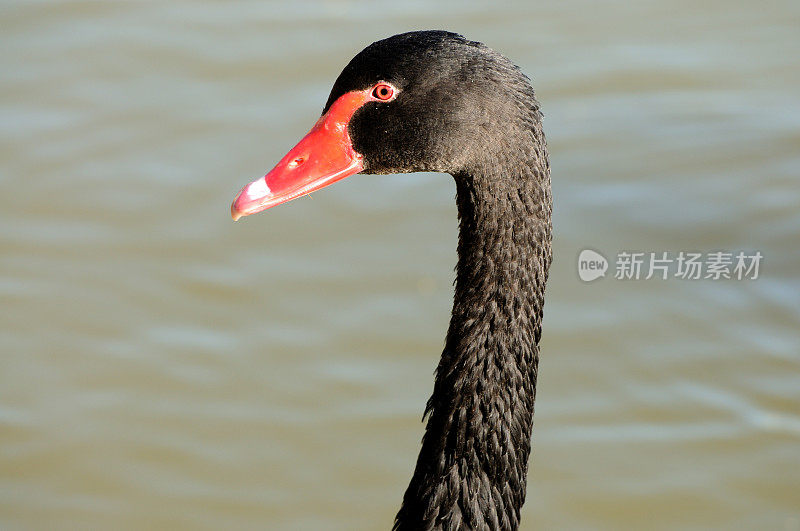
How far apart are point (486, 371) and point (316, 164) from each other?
2.93ft

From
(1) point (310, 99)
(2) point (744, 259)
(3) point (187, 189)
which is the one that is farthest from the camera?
(1) point (310, 99)

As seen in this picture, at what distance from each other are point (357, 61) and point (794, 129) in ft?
13.7

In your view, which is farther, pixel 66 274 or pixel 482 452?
pixel 66 274

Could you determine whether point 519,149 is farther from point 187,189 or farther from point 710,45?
point 710,45

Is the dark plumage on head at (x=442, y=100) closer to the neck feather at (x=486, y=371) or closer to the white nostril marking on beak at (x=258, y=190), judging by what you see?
the neck feather at (x=486, y=371)

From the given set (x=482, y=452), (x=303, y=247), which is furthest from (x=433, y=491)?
(x=303, y=247)

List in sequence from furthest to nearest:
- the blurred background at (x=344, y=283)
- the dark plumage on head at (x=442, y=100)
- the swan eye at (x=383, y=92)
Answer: the blurred background at (x=344, y=283) → the swan eye at (x=383, y=92) → the dark plumage on head at (x=442, y=100)

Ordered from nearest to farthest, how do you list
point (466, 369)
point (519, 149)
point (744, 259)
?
point (519, 149) < point (466, 369) < point (744, 259)

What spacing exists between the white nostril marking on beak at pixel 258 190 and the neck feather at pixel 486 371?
64 centimetres

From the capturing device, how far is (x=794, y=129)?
6.96m

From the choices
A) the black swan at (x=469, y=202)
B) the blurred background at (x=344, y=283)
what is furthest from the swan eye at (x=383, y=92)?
the blurred background at (x=344, y=283)

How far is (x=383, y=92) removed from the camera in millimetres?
3707

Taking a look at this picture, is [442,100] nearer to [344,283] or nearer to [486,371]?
[486,371]

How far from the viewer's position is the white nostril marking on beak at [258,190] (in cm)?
374
